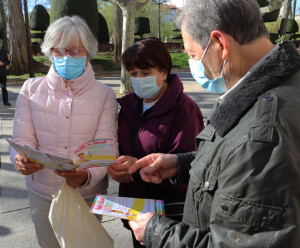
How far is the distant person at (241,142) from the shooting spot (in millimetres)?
955

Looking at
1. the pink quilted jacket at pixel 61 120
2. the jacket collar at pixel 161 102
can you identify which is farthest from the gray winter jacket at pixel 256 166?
the pink quilted jacket at pixel 61 120

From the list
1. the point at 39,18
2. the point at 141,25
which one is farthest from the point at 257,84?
the point at 141,25

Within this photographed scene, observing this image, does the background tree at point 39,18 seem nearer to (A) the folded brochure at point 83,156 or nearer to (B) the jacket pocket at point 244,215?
(A) the folded brochure at point 83,156

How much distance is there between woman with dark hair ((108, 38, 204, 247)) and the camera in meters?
2.06

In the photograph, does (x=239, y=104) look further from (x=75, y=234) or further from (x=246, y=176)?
(x=75, y=234)

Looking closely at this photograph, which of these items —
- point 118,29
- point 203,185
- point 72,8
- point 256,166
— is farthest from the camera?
point 118,29

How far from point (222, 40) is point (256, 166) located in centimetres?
47

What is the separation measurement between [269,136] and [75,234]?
1379mm

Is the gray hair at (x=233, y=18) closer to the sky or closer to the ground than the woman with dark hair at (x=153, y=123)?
closer to the sky

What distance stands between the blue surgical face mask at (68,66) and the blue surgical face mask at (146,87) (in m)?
0.40

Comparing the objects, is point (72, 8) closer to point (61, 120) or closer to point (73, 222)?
point (61, 120)

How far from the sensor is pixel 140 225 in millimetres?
1401

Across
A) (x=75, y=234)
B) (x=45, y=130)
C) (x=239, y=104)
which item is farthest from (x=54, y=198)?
(x=239, y=104)

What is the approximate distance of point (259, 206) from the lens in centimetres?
97
